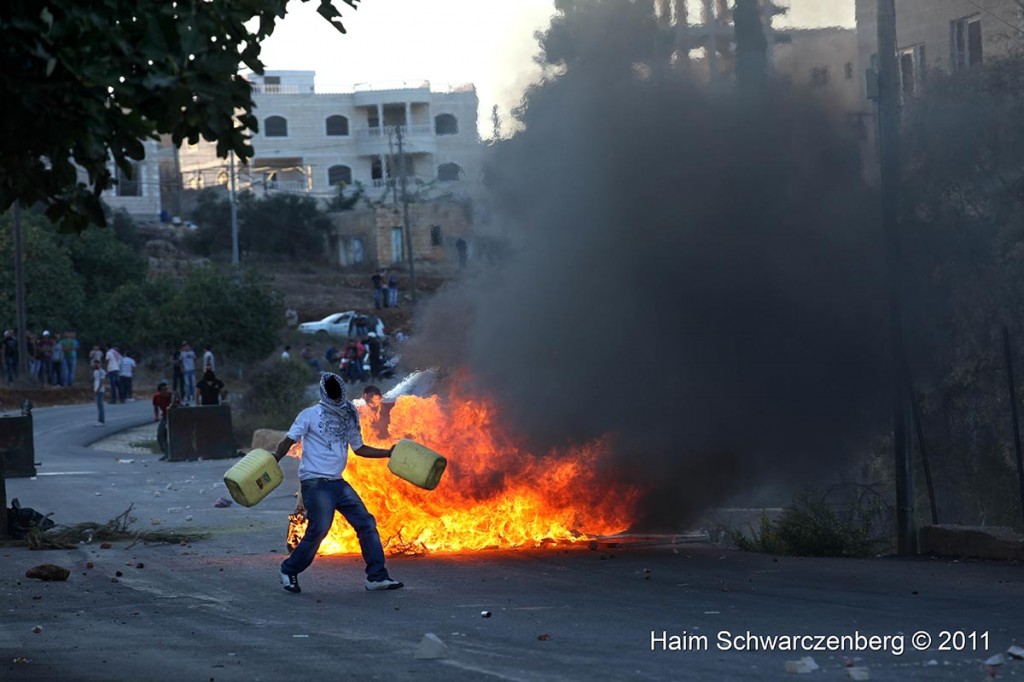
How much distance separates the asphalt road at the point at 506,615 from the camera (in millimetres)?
7668

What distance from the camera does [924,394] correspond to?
Answer: 15.8 m

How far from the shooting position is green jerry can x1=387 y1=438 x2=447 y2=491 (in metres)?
11.4

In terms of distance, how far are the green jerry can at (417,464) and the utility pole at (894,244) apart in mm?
4235

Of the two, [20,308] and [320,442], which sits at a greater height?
[20,308]

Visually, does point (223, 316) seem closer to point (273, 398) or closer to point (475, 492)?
point (273, 398)

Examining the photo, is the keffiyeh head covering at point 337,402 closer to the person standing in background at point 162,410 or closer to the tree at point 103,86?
the tree at point 103,86

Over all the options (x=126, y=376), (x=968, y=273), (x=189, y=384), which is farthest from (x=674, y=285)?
(x=126, y=376)

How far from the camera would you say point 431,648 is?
25.9 feet

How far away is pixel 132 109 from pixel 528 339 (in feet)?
22.5

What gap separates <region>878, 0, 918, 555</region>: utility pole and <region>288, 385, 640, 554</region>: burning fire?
2370mm

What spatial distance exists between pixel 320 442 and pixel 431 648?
3227 mm

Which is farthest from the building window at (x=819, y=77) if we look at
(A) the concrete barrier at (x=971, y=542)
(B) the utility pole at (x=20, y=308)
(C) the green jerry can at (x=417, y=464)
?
(B) the utility pole at (x=20, y=308)

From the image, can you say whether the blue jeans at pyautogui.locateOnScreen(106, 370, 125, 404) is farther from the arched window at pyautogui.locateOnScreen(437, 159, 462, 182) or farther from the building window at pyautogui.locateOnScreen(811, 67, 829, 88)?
the building window at pyautogui.locateOnScreen(811, 67, 829, 88)

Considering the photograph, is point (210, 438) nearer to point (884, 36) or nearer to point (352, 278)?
point (884, 36)
